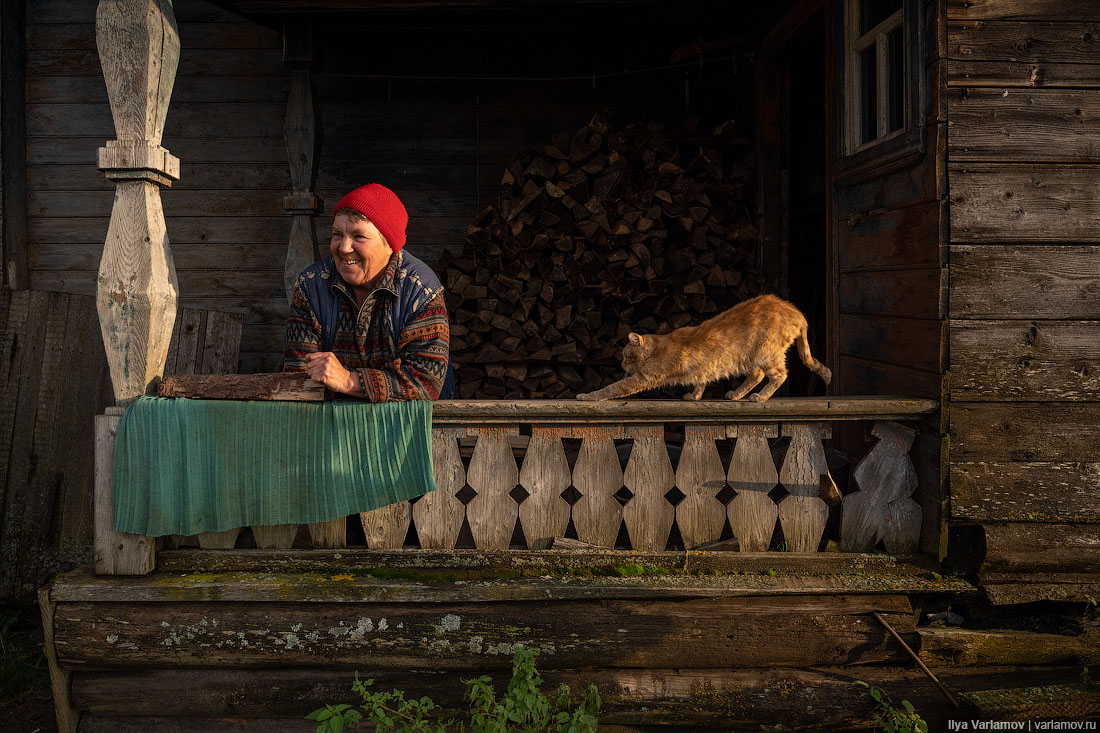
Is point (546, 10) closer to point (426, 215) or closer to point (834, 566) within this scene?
point (426, 215)

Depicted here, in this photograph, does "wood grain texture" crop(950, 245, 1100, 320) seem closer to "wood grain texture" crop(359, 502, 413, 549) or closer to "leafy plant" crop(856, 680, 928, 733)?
"leafy plant" crop(856, 680, 928, 733)

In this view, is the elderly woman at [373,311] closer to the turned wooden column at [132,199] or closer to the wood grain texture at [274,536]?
the turned wooden column at [132,199]

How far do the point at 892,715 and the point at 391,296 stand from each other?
265 centimetres

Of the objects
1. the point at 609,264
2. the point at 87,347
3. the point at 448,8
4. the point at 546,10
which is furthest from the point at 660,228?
the point at 87,347

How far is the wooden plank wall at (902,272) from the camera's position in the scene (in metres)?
3.13

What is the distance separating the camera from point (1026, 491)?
3.13 metres

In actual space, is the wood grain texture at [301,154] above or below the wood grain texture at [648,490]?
above

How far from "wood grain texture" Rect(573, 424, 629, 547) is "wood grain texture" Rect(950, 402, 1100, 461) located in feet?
4.71

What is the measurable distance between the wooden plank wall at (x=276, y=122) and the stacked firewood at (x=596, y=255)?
2.37ft

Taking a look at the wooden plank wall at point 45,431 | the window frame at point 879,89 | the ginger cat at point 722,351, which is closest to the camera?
the window frame at point 879,89

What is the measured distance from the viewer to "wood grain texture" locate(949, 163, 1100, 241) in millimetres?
3105

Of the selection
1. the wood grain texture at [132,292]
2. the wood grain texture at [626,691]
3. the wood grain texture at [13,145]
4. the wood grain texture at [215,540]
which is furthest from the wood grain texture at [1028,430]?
the wood grain texture at [13,145]

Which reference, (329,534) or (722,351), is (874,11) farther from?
(329,534)

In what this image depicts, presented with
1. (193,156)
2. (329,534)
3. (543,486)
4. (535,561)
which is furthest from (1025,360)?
(193,156)
